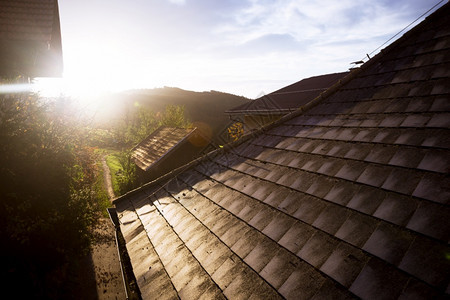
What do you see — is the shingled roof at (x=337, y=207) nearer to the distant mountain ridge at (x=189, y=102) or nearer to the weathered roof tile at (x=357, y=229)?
the weathered roof tile at (x=357, y=229)

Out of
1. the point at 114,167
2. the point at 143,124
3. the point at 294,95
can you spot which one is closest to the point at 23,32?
the point at 294,95

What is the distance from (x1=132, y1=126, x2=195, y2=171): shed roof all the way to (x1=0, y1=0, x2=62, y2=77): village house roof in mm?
8512

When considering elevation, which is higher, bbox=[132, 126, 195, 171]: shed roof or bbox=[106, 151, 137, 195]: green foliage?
bbox=[132, 126, 195, 171]: shed roof

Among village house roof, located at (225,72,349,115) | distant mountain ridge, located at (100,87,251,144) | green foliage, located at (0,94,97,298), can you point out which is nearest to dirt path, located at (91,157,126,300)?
green foliage, located at (0,94,97,298)

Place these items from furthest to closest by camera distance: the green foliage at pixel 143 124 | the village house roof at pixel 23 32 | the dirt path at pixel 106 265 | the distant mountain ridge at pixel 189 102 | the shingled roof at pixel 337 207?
1. the distant mountain ridge at pixel 189 102
2. the green foliage at pixel 143 124
3. the dirt path at pixel 106 265
4. the village house roof at pixel 23 32
5. the shingled roof at pixel 337 207

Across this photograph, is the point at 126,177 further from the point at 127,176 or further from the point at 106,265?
the point at 106,265

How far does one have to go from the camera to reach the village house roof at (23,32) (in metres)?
9.00

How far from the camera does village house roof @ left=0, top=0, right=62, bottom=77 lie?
900 cm

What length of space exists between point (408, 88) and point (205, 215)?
3969mm

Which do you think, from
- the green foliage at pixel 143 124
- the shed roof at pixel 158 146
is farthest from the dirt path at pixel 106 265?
the green foliage at pixel 143 124

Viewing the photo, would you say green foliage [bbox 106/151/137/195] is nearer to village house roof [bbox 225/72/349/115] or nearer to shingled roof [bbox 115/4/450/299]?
village house roof [bbox 225/72/349/115]

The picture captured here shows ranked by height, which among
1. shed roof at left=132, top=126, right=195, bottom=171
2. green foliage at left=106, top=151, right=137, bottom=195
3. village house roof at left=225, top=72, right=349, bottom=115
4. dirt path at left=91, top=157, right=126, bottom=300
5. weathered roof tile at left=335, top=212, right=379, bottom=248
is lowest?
dirt path at left=91, top=157, right=126, bottom=300

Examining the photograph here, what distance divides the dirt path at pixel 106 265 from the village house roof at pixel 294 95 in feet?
37.7

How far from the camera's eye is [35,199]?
916 cm
